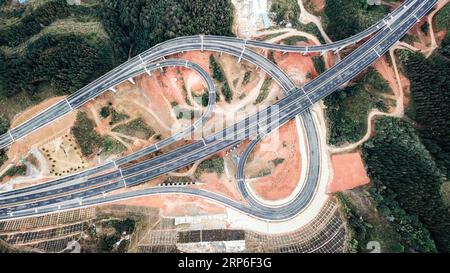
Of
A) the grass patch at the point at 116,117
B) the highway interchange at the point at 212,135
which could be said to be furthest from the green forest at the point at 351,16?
the grass patch at the point at 116,117

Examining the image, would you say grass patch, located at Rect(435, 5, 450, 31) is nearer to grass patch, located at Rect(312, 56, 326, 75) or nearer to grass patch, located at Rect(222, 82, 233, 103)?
grass patch, located at Rect(312, 56, 326, 75)

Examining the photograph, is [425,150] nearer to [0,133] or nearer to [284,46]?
[284,46]

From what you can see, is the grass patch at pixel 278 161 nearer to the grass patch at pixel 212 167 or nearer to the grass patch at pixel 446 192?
the grass patch at pixel 212 167

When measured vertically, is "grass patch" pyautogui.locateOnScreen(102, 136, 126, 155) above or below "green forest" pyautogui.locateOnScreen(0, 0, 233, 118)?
below

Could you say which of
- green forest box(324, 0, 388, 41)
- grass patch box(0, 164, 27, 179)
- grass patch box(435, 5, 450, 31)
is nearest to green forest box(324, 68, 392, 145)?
green forest box(324, 0, 388, 41)

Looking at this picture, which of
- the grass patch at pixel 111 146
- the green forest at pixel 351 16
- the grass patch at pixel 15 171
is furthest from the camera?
the green forest at pixel 351 16

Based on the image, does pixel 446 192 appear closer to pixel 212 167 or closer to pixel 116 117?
pixel 212 167

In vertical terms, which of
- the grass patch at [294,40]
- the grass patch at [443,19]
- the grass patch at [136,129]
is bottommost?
the grass patch at [136,129]

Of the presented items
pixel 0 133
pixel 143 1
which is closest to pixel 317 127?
pixel 143 1
